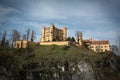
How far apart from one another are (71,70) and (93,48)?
25517mm

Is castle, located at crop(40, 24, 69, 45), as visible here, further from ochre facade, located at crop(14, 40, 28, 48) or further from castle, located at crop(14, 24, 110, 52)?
ochre facade, located at crop(14, 40, 28, 48)

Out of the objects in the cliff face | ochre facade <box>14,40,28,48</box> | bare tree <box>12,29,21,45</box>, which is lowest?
the cliff face

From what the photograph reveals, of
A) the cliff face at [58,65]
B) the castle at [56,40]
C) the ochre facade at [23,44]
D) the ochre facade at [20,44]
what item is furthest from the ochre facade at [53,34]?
the cliff face at [58,65]

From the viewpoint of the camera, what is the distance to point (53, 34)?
227 feet

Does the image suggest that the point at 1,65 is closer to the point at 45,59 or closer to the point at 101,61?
the point at 45,59

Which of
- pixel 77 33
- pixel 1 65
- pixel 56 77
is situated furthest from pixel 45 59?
pixel 77 33

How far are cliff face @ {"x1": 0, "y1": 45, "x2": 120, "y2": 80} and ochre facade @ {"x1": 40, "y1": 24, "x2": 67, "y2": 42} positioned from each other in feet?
28.0

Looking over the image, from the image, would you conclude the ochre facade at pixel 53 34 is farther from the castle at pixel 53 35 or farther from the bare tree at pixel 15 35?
the bare tree at pixel 15 35

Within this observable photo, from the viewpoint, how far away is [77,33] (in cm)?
7131

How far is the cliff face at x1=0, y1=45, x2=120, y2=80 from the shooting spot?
49.5 m

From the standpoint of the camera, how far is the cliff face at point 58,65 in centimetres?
4950

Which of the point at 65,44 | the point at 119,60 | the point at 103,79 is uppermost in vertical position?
the point at 65,44

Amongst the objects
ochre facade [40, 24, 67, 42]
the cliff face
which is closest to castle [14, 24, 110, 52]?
ochre facade [40, 24, 67, 42]

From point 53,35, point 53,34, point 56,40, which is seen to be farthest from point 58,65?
point 53,34
